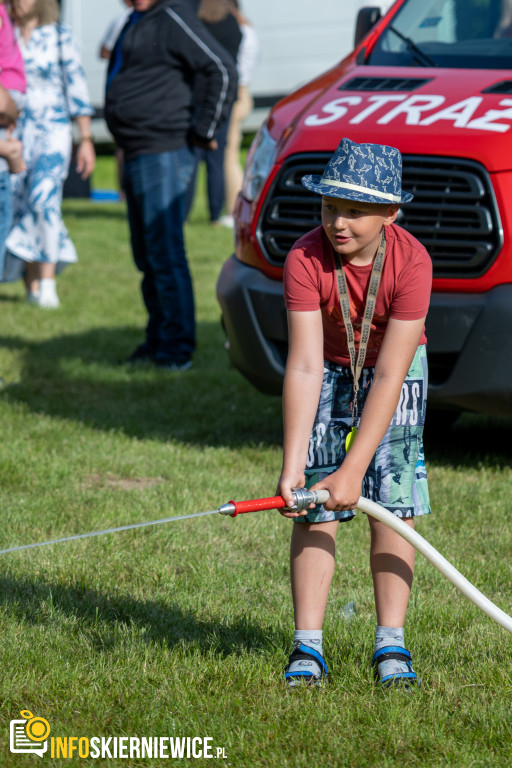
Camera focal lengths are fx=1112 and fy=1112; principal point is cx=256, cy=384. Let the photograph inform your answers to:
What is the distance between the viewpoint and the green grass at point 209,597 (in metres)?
2.79

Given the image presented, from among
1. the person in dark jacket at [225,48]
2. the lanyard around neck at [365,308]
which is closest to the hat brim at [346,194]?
the lanyard around neck at [365,308]

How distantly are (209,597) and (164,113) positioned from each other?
388cm

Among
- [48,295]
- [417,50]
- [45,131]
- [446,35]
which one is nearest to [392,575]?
[417,50]

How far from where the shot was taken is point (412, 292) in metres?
2.91

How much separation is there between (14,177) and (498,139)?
197 inches

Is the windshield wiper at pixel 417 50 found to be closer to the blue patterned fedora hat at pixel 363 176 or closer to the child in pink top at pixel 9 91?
the child in pink top at pixel 9 91

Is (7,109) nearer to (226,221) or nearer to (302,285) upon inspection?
(302,285)

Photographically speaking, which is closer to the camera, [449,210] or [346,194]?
[346,194]

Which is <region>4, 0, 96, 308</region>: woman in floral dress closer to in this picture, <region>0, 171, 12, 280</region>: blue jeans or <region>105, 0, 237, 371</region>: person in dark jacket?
<region>105, 0, 237, 371</region>: person in dark jacket

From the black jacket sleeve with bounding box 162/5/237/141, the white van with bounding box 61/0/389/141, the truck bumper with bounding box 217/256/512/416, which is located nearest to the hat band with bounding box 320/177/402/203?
the truck bumper with bounding box 217/256/512/416

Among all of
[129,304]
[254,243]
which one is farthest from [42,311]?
[254,243]

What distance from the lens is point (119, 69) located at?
22.5 feet

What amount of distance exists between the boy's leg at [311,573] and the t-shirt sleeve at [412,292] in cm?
65

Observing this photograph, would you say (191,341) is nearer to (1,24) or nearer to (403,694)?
(1,24)
